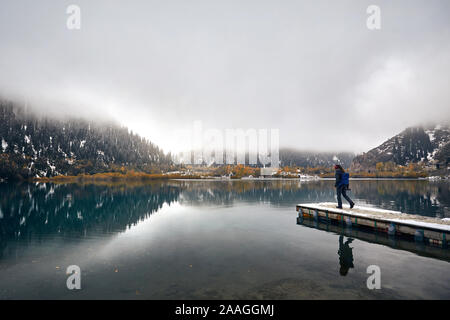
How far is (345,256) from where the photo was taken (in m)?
18.3

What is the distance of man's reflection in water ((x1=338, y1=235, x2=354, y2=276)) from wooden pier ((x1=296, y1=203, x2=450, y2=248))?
410cm

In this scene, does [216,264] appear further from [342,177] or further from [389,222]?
[389,222]

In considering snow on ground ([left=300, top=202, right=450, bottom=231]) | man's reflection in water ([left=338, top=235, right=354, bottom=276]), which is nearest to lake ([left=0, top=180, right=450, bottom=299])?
man's reflection in water ([left=338, top=235, right=354, bottom=276])

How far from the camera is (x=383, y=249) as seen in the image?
19.8 metres

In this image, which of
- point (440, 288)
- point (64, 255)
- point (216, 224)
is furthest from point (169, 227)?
point (440, 288)

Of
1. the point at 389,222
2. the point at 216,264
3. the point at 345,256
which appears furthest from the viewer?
the point at 389,222

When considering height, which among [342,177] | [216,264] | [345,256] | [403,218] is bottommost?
[345,256]

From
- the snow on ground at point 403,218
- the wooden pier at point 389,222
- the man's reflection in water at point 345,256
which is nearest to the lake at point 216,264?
the man's reflection in water at point 345,256

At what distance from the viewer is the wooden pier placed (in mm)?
20312

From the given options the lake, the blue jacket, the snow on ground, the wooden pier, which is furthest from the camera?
the blue jacket

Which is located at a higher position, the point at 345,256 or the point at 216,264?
the point at 216,264

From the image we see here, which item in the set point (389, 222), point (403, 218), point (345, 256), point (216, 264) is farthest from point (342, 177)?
point (216, 264)

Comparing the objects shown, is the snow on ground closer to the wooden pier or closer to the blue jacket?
the wooden pier

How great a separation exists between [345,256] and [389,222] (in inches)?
346
